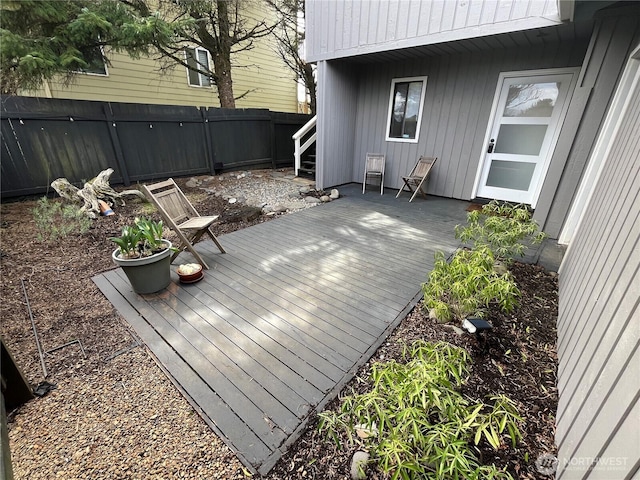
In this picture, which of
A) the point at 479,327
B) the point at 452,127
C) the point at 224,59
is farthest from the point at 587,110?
the point at 224,59

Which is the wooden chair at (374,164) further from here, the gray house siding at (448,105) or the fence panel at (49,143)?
the fence panel at (49,143)

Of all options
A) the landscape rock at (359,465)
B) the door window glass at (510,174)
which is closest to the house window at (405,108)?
the door window glass at (510,174)

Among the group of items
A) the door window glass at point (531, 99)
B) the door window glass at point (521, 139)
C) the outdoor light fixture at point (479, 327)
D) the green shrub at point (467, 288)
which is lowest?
the outdoor light fixture at point (479, 327)

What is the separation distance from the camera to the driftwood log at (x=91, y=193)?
4289 millimetres

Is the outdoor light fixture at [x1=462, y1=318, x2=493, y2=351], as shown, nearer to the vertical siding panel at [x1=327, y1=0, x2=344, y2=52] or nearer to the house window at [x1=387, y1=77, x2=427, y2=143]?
the house window at [x1=387, y1=77, x2=427, y2=143]

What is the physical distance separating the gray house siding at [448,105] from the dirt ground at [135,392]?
125 inches

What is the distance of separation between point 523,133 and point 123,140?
7.31 m

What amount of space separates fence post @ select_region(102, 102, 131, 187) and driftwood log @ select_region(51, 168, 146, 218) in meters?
0.79

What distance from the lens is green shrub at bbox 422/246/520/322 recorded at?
1813 mm

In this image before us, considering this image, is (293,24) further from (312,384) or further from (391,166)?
(312,384)

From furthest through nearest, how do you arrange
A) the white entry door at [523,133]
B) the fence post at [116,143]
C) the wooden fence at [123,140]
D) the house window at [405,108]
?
the house window at [405,108]
the fence post at [116,143]
the wooden fence at [123,140]
the white entry door at [523,133]

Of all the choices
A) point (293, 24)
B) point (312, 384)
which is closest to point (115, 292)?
point (312, 384)

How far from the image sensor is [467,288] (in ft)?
6.11

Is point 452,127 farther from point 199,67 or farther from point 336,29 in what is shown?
point 199,67
